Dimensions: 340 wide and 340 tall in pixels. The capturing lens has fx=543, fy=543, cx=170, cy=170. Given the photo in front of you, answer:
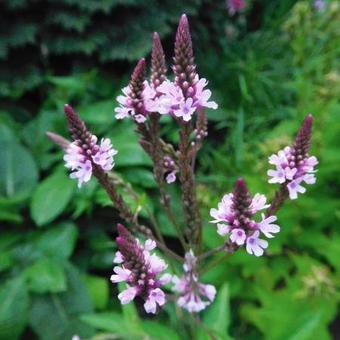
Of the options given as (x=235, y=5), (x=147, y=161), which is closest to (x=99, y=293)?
(x=147, y=161)

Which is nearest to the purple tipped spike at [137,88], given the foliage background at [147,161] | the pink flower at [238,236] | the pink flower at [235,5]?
the pink flower at [238,236]

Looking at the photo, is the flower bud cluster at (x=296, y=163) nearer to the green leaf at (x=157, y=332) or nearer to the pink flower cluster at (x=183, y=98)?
the pink flower cluster at (x=183, y=98)

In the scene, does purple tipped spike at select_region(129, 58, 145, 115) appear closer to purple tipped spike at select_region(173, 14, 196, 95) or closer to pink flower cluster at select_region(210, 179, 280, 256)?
purple tipped spike at select_region(173, 14, 196, 95)

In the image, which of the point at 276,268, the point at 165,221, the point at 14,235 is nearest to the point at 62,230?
→ the point at 14,235

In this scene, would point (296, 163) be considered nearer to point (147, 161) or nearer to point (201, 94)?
point (201, 94)

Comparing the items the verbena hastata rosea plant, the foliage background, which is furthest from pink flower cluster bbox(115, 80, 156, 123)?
the foliage background

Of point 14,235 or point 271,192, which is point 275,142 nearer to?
point 271,192
